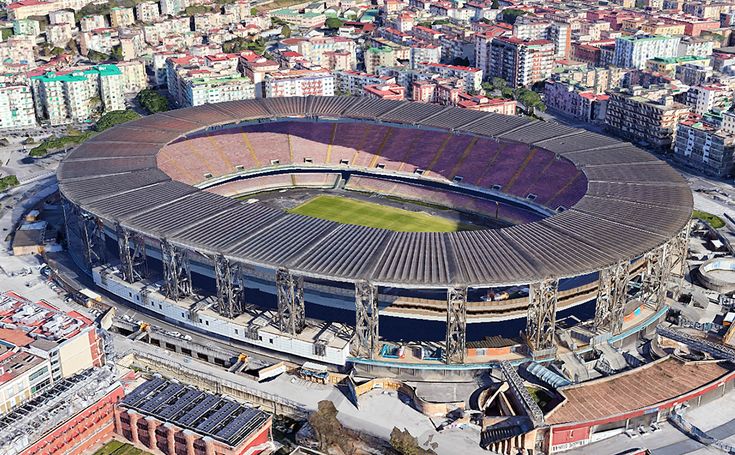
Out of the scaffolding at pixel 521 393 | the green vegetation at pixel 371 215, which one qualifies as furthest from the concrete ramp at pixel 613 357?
the green vegetation at pixel 371 215

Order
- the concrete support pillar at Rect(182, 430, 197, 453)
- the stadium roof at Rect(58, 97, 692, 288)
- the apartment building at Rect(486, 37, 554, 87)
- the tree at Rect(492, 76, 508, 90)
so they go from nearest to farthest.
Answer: the concrete support pillar at Rect(182, 430, 197, 453), the stadium roof at Rect(58, 97, 692, 288), the apartment building at Rect(486, 37, 554, 87), the tree at Rect(492, 76, 508, 90)

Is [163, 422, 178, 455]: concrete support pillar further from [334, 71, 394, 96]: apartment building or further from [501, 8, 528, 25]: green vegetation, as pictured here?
[501, 8, 528, 25]: green vegetation

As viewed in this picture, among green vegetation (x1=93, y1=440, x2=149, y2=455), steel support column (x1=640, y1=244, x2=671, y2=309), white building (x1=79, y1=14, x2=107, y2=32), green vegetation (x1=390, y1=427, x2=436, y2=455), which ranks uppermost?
white building (x1=79, y1=14, x2=107, y2=32)

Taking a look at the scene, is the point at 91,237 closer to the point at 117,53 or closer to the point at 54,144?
the point at 54,144

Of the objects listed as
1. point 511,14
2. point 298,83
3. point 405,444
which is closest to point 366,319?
point 405,444

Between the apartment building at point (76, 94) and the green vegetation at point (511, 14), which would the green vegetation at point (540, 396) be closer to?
the apartment building at point (76, 94)

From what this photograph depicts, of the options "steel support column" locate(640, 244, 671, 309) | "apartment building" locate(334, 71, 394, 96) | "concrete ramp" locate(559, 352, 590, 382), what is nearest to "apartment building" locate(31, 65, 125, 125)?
"apartment building" locate(334, 71, 394, 96)
